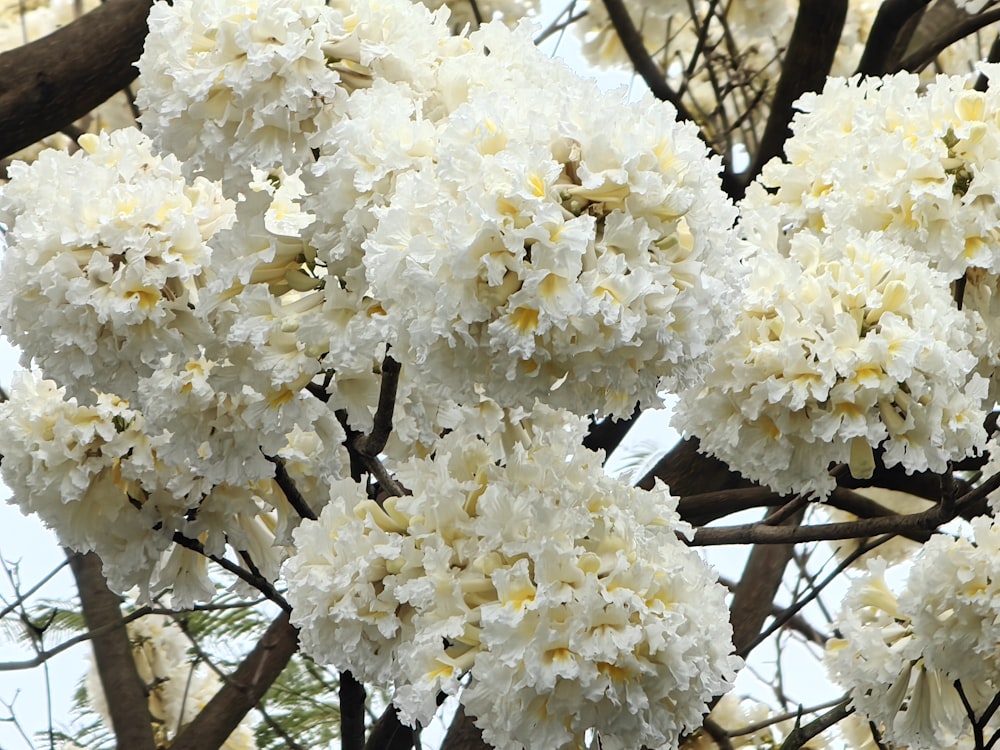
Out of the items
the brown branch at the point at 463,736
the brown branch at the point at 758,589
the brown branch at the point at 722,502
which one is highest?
the brown branch at the point at 758,589

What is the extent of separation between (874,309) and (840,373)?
0.11 m

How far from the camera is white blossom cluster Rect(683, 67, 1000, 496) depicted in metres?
1.87

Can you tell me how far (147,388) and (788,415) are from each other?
90 centimetres

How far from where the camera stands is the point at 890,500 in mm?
4457

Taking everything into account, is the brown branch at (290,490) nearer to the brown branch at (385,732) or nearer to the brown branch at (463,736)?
the brown branch at (385,732)

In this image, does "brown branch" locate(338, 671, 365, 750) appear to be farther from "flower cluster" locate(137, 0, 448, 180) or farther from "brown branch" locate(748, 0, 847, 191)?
"brown branch" locate(748, 0, 847, 191)

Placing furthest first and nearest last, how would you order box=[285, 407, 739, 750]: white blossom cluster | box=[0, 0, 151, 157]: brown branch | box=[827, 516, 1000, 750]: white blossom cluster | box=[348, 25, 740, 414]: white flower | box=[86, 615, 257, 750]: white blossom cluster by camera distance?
box=[86, 615, 257, 750]: white blossom cluster
box=[0, 0, 151, 157]: brown branch
box=[827, 516, 1000, 750]: white blossom cluster
box=[285, 407, 739, 750]: white blossom cluster
box=[348, 25, 740, 414]: white flower

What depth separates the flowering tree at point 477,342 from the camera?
159cm

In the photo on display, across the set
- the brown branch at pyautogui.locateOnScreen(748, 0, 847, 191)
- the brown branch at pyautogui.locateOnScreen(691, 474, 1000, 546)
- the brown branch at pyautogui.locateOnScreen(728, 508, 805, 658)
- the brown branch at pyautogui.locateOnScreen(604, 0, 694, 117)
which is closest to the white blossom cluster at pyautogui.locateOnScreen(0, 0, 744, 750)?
the brown branch at pyautogui.locateOnScreen(691, 474, 1000, 546)

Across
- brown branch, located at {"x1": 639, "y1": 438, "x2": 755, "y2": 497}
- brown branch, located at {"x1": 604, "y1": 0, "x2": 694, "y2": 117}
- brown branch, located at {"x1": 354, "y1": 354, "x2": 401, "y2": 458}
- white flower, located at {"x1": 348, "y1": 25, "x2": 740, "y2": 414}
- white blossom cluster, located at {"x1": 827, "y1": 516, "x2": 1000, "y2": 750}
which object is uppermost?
brown branch, located at {"x1": 604, "y1": 0, "x2": 694, "y2": 117}

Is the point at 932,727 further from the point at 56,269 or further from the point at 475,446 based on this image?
the point at 56,269

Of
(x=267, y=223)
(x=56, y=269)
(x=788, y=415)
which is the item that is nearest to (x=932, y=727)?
(x=788, y=415)

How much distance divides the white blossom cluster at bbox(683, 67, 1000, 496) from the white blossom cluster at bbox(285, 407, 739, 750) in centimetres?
22

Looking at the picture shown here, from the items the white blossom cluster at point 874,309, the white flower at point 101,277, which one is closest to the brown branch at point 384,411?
the white flower at point 101,277
